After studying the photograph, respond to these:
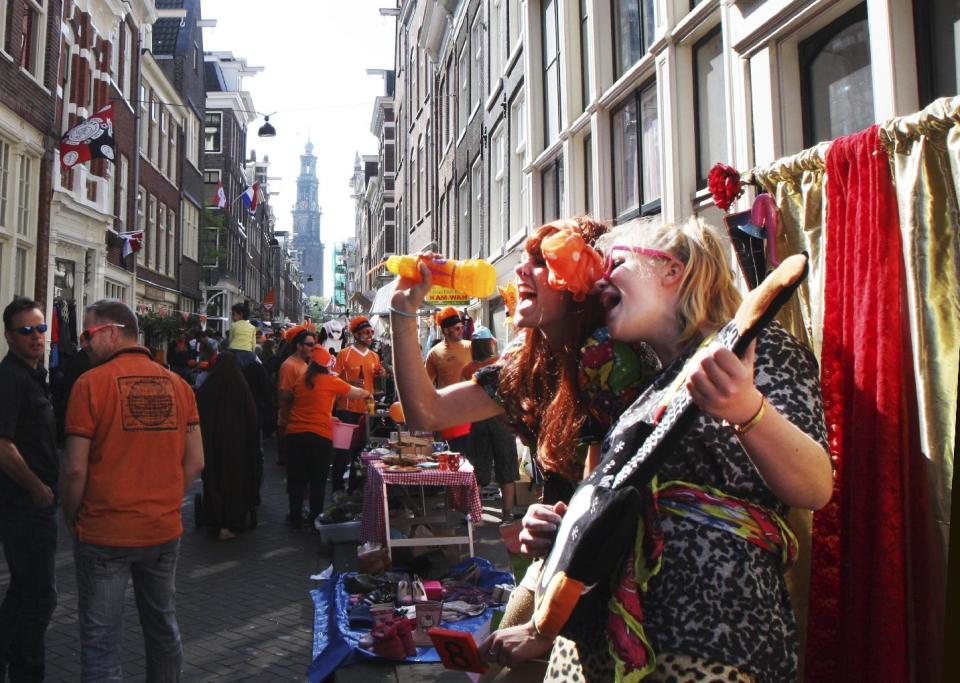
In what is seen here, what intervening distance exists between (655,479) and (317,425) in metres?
5.97

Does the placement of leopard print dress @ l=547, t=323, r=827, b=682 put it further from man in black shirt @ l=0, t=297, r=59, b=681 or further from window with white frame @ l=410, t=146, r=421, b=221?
window with white frame @ l=410, t=146, r=421, b=221

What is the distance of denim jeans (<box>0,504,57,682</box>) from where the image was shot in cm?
343

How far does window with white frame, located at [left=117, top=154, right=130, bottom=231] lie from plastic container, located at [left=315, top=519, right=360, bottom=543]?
16.8 meters

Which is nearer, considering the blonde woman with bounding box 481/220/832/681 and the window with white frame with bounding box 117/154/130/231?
the blonde woman with bounding box 481/220/832/681

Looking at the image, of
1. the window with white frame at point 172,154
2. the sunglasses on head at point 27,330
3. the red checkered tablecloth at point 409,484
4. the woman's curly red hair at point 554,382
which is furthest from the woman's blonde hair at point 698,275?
the window with white frame at point 172,154

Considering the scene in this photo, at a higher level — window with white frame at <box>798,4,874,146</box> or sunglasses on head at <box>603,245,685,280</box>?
window with white frame at <box>798,4,874,146</box>

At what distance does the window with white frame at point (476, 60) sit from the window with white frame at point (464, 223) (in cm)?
195

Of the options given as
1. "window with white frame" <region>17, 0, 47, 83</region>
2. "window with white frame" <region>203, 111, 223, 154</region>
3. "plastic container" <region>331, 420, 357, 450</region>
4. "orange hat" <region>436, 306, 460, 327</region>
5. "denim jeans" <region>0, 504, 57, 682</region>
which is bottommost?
"denim jeans" <region>0, 504, 57, 682</region>

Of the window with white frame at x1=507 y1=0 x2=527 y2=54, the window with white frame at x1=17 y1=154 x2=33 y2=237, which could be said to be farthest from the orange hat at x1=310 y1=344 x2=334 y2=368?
the window with white frame at x1=17 y1=154 x2=33 y2=237

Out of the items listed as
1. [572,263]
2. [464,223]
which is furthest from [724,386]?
[464,223]

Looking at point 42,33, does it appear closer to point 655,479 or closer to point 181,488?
point 181,488

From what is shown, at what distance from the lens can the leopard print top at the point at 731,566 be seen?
1369mm

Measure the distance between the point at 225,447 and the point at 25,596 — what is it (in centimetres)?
340

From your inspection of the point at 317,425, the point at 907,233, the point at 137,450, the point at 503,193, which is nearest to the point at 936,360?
the point at 907,233
